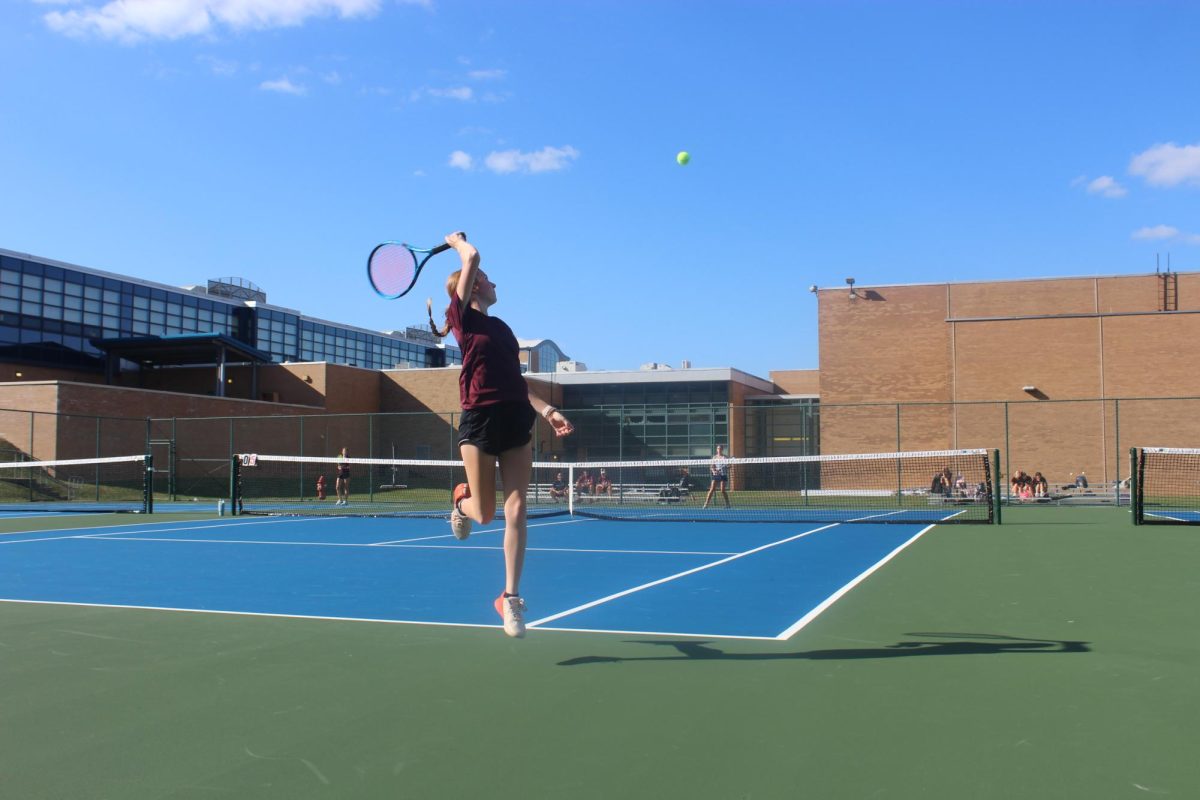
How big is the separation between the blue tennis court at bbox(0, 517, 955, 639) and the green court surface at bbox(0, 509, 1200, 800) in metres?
0.56

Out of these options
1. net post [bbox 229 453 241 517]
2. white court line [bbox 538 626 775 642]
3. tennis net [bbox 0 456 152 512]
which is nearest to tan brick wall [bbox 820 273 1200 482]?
net post [bbox 229 453 241 517]

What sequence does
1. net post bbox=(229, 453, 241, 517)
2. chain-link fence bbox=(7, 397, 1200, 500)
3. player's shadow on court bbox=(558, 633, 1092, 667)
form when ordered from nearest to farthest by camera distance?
player's shadow on court bbox=(558, 633, 1092, 667)
net post bbox=(229, 453, 241, 517)
chain-link fence bbox=(7, 397, 1200, 500)

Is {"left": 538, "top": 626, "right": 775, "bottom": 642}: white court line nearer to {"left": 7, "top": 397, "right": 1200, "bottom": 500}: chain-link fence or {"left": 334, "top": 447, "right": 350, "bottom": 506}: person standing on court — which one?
{"left": 334, "top": 447, "right": 350, "bottom": 506}: person standing on court

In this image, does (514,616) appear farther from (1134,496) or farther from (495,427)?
(1134,496)

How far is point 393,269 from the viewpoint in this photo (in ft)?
26.0

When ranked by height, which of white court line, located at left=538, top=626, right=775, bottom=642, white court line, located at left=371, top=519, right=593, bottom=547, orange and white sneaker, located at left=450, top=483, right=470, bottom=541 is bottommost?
white court line, located at left=371, top=519, right=593, bottom=547

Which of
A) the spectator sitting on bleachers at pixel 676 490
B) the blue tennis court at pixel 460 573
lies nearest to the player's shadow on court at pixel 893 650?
the blue tennis court at pixel 460 573

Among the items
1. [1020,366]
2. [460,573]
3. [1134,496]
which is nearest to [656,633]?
[460,573]

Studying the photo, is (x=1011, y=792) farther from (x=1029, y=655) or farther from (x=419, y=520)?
(x=419, y=520)

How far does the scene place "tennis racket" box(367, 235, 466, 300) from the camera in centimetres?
776

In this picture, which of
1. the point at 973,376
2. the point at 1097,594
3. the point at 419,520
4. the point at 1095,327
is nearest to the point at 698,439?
the point at 973,376

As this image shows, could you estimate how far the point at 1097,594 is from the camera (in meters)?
6.97

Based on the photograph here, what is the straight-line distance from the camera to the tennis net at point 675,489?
21484 mm

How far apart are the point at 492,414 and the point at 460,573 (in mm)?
4100
